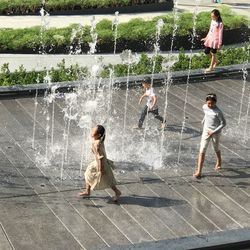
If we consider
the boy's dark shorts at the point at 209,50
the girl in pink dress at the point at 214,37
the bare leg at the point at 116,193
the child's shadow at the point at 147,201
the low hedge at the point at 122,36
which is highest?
the girl in pink dress at the point at 214,37

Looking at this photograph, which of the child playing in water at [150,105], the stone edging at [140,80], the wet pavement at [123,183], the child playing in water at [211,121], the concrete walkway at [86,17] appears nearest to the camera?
the wet pavement at [123,183]

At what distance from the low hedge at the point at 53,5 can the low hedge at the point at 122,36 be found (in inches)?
157

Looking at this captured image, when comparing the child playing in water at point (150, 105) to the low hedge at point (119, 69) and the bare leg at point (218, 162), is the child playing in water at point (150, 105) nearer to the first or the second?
the bare leg at point (218, 162)

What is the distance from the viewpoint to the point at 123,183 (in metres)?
11.4

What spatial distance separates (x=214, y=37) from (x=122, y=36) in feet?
19.9

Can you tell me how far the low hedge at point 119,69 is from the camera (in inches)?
656

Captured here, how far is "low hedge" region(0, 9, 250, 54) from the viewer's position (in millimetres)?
21500

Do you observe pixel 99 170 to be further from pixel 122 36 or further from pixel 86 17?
pixel 86 17

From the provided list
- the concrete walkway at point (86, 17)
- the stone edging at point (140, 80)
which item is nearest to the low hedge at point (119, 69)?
the stone edging at point (140, 80)

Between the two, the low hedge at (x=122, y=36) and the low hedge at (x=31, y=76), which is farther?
the low hedge at (x=122, y=36)

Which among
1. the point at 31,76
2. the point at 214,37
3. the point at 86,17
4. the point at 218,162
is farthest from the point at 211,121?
the point at 86,17

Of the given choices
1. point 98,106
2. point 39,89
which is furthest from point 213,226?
point 39,89

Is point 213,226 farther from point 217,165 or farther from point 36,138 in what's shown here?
point 36,138

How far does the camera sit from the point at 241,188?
11.5 m
